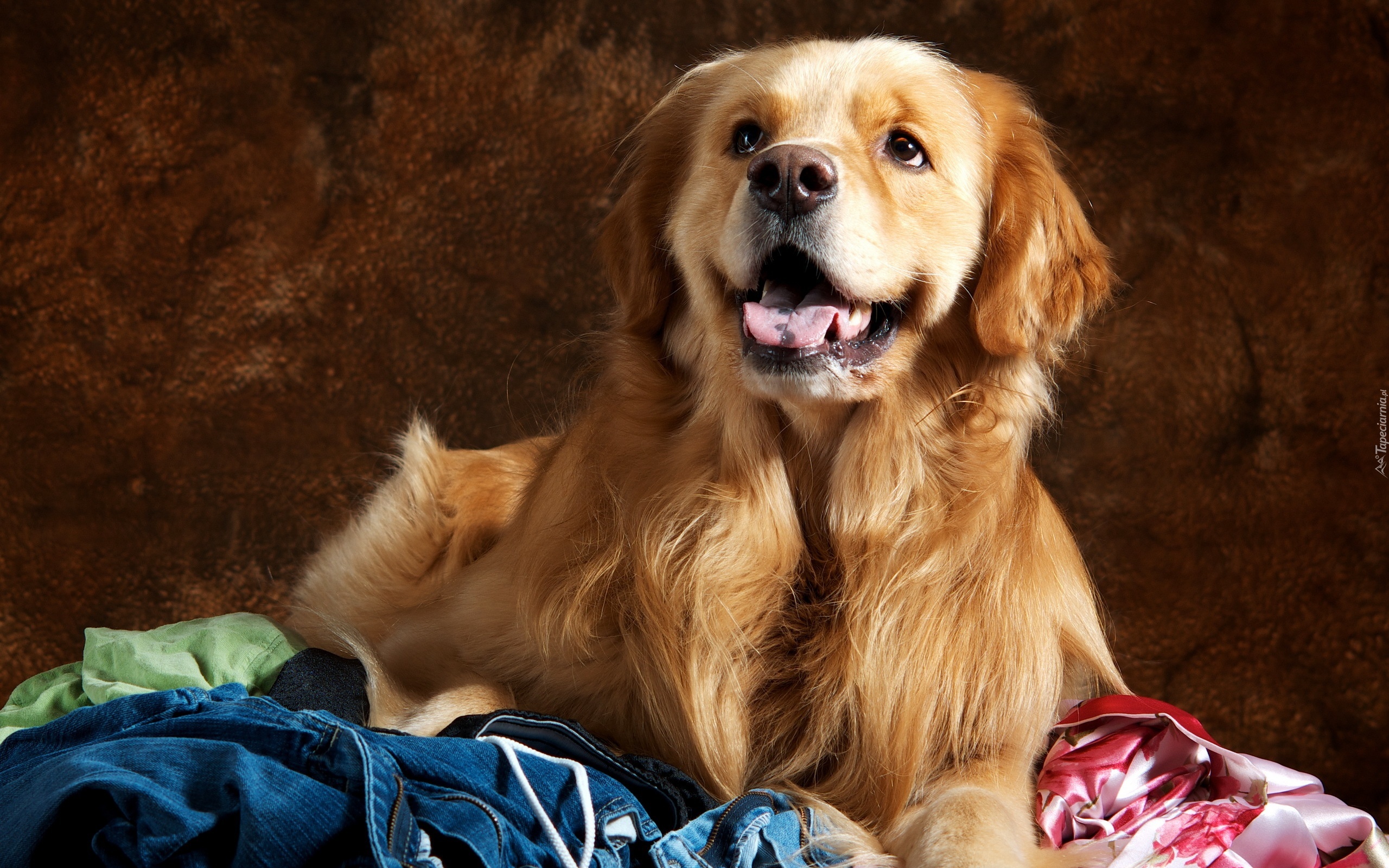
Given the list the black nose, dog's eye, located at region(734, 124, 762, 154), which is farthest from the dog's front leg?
dog's eye, located at region(734, 124, 762, 154)

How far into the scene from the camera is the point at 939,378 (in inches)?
79.7

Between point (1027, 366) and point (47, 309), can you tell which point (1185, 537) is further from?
point (47, 309)

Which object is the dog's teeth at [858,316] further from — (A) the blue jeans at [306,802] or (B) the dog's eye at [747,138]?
(A) the blue jeans at [306,802]

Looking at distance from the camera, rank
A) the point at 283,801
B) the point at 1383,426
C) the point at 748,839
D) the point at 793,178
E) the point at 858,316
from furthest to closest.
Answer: the point at 1383,426 → the point at 858,316 → the point at 793,178 → the point at 748,839 → the point at 283,801

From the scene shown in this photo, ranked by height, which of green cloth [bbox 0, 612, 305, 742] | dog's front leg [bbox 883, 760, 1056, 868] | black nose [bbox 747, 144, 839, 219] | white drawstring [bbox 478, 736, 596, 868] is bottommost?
green cloth [bbox 0, 612, 305, 742]

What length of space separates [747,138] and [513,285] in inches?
51.9

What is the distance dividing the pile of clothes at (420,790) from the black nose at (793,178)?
0.77 meters


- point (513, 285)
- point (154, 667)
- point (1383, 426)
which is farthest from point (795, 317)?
point (1383, 426)

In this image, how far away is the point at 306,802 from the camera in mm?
1393

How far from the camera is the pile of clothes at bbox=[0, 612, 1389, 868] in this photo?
1.39 m

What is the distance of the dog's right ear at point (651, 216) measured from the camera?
2154 millimetres

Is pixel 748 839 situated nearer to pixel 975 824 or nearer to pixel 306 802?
pixel 975 824

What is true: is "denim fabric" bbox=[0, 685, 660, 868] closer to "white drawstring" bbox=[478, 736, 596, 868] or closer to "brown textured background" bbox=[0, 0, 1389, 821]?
"white drawstring" bbox=[478, 736, 596, 868]

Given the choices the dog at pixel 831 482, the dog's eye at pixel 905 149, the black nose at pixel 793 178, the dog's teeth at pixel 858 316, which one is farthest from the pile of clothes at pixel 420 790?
the dog's eye at pixel 905 149
